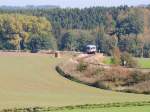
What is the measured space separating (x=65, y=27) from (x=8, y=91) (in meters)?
117

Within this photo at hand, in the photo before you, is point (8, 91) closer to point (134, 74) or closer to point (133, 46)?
point (134, 74)

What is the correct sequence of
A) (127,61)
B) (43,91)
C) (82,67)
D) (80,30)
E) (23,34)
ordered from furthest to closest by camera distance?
(80,30) → (23,34) → (127,61) → (82,67) → (43,91)

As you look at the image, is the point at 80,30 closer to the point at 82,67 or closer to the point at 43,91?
the point at 82,67

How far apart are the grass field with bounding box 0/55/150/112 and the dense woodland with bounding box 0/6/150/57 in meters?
A: 41.9

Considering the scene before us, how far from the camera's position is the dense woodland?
113m

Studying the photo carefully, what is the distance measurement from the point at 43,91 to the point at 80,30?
351ft

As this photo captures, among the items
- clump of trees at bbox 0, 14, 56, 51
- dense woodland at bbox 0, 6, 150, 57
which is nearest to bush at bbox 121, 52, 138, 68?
dense woodland at bbox 0, 6, 150, 57

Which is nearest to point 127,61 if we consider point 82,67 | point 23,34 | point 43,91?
point 82,67

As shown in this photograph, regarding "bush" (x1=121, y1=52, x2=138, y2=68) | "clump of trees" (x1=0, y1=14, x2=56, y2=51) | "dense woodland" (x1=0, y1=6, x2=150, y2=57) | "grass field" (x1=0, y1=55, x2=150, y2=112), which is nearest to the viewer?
"grass field" (x1=0, y1=55, x2=150, y2=112)

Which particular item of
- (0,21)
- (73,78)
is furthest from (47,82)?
(0,21)

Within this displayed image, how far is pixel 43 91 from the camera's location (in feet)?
109

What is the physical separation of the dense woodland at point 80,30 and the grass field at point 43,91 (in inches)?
1649

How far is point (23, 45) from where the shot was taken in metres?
111

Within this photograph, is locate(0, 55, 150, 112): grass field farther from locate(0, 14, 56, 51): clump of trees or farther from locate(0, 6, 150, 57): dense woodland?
locate(0, 14, 56, 51): clump of trees
